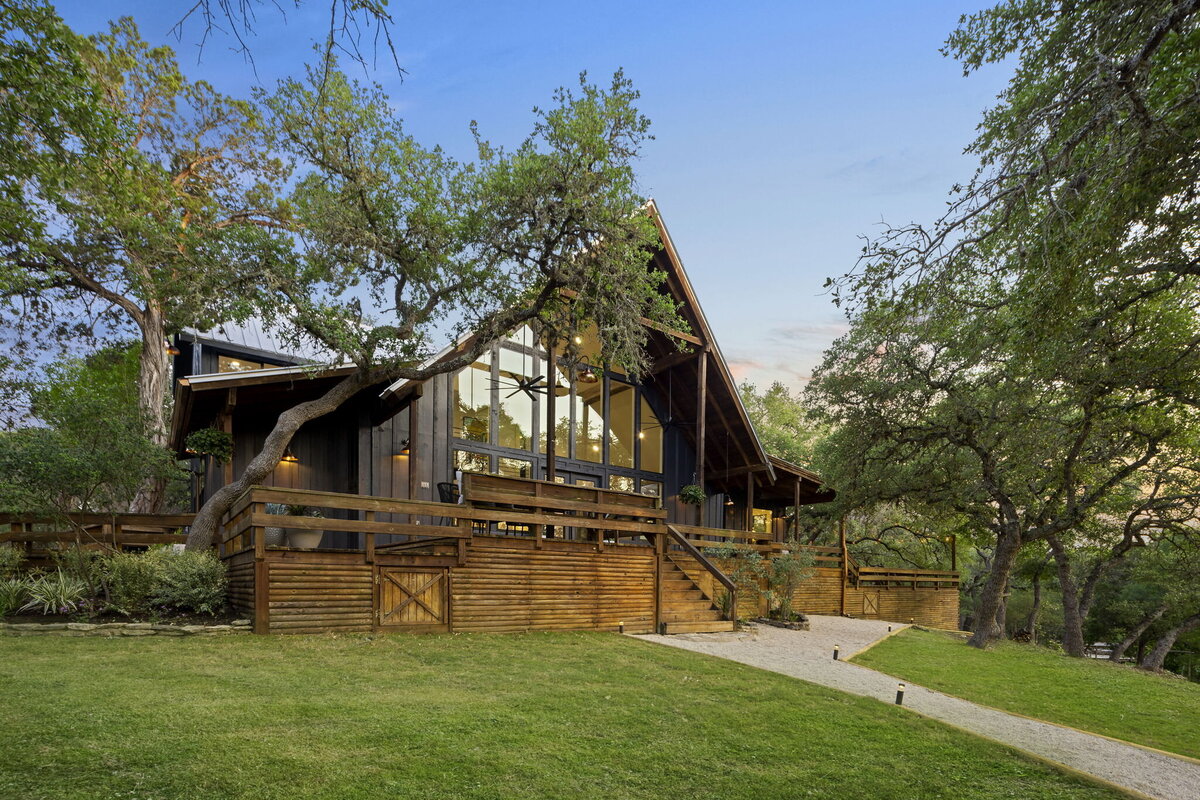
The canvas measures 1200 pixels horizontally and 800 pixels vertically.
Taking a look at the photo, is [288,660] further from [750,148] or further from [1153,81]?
[750,148]

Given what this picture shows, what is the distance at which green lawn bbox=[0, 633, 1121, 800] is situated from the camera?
361 cm

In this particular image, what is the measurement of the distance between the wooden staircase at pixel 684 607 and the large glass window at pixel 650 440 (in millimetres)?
4703

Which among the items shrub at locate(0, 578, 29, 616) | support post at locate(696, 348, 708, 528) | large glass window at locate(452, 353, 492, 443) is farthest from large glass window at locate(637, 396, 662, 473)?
shrub at locate(0, 578, 29, 616)

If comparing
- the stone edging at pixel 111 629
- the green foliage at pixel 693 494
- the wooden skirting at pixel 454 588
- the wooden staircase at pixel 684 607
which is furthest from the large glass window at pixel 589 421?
the stone edging at pixel 111 629

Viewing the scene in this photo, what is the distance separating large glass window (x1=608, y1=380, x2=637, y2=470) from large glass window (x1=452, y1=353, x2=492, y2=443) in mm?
3687

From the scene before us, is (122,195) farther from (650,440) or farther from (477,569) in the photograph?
(650,440)

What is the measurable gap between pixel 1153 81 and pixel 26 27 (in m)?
8.55

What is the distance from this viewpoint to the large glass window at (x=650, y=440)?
57.2ft

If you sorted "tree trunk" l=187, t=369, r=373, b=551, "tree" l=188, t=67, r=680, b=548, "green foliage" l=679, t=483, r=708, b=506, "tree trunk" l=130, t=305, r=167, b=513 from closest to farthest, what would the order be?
"tree trunk" l=187, t=369, r=373, b=551
"tree" l=188, t=67, r=680, b=548
"tree trunk" l=130, t=305, r=167, b=513
"green foliage" l=679, t=483, r=708, b=506

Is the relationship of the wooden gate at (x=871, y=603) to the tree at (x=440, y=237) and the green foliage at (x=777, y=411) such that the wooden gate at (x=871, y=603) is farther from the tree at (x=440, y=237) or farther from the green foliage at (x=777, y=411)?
the green foliage at (x=777, y=411)

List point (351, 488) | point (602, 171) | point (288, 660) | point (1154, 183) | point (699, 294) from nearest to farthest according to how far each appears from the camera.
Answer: point (1154, 183) → point (288, 660) → point (602, 171) → point (351, 488) → point (699, 294)

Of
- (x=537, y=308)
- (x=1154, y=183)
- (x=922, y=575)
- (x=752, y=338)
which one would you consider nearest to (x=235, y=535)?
(x=537, y=308)

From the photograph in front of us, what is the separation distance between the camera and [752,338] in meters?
22.5

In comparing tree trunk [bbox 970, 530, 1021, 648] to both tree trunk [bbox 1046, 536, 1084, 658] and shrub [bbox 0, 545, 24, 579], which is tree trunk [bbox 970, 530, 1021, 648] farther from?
shrub [bbox 0, 545, 24, 579]
